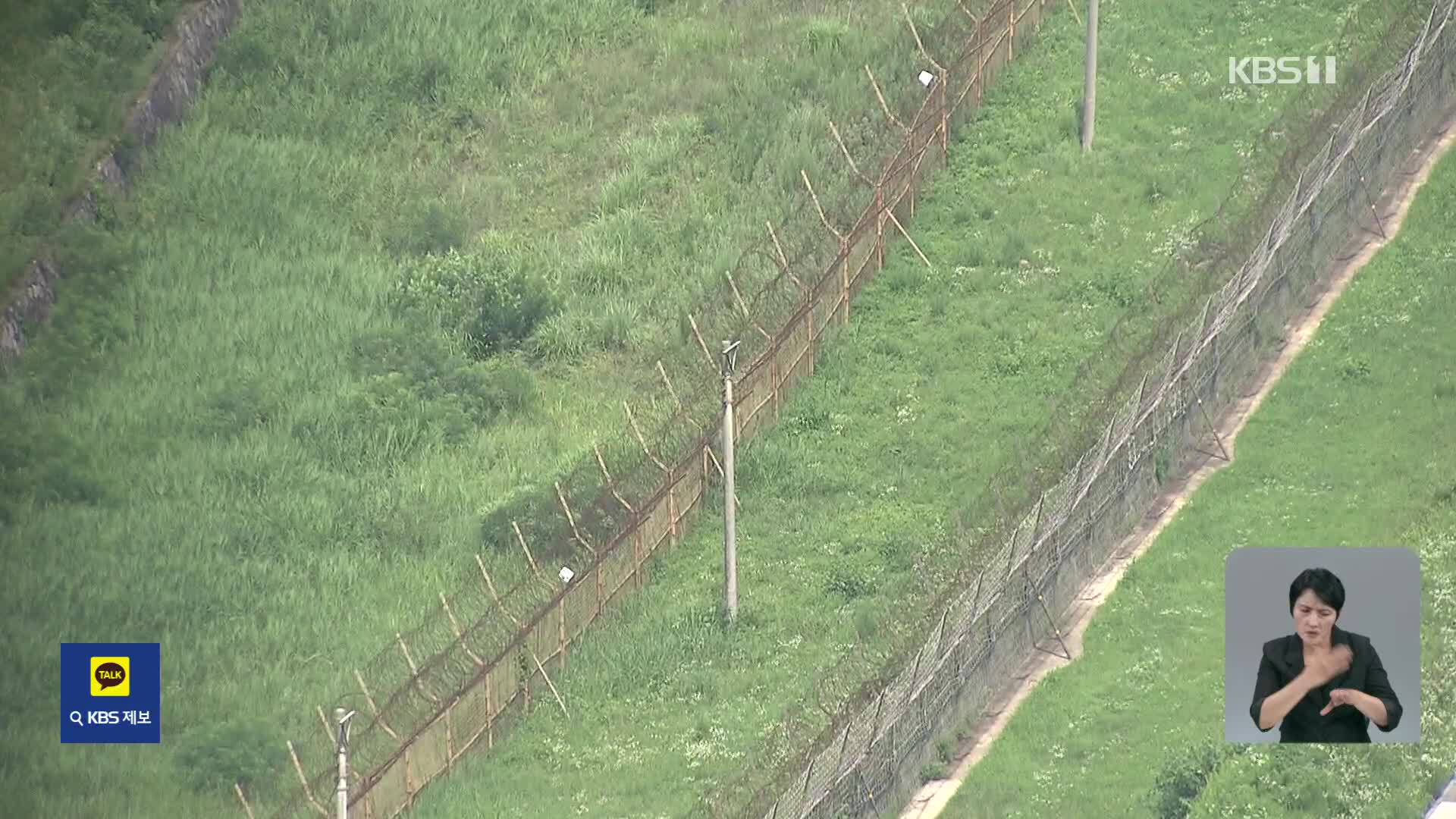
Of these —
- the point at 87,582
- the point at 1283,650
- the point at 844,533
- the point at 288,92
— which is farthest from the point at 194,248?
the point at 1283,650

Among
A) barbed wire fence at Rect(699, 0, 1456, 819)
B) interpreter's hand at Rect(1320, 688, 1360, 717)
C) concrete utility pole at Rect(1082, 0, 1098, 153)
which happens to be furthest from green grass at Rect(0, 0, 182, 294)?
interpreter's hand at Rect(1320, 688, 1360, 717)

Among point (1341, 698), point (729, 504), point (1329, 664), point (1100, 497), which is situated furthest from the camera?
point (729, 504)

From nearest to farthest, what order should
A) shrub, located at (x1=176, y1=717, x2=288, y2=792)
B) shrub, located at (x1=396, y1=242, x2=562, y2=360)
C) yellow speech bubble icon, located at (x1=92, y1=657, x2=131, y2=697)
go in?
shrub, located at (x1=176, y1=717, x2=288, y2=792), yellow speech bubble icon, located at (x1=92, y1=657, x2=131, y2=697), shrub, located at (x1=396, y1=242, x2=562, y2=360)

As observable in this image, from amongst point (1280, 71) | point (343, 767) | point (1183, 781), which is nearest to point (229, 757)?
point (343, 767)

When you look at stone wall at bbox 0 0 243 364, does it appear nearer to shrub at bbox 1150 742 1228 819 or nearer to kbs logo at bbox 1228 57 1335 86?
kbs logo at bbox 1228 57 1335 86

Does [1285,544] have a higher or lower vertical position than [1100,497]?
lower

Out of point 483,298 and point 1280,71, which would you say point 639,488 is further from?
point 1280,71
